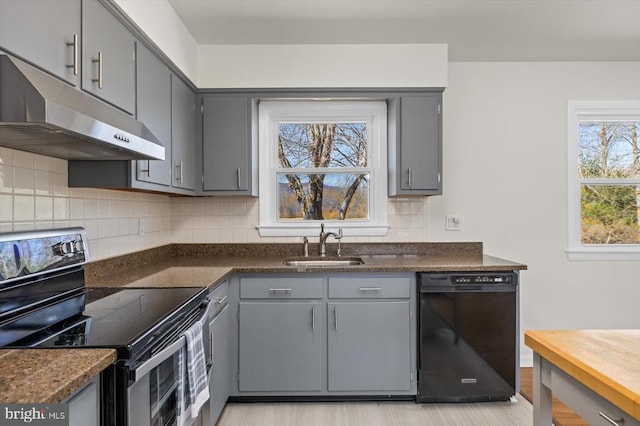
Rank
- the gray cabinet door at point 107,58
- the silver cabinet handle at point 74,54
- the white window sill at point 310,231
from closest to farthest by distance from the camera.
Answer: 1. the silver cabinet handle at point 74,54
2. the gray cabinet door at point 107,58
3. the white window sill at point 310,231

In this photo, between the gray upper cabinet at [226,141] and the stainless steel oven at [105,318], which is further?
the gray upper cabinet at [226,141]

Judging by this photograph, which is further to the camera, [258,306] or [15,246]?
[258,306]

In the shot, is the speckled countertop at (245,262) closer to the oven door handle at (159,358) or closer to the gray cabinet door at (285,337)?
the gray cabinet door at (285,337)

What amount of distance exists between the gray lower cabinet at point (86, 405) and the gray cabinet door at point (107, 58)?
1091 mm

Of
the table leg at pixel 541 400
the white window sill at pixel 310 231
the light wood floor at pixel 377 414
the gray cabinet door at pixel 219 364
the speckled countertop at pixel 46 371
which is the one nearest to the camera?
the speckled countertop at pixel 46 371

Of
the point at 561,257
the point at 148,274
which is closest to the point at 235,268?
the point at 148,274

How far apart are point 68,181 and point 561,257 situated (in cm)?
349

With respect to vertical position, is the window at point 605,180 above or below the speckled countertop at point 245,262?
above

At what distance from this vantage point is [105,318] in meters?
1.42

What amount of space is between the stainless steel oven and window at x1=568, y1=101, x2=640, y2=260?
10.1 feet

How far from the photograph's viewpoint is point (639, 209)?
3393 millimetres

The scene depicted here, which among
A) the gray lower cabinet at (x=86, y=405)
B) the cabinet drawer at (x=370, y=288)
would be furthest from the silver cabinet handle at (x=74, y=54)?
the cabinet drawer at (x=370, y=288)

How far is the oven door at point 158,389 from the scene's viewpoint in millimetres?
1155

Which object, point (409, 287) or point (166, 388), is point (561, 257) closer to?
point (409, 287)
